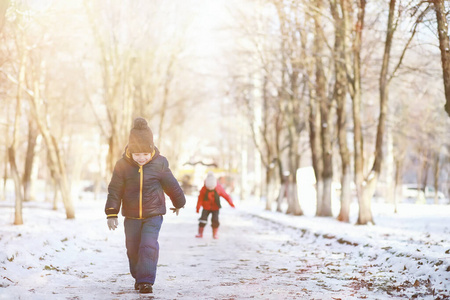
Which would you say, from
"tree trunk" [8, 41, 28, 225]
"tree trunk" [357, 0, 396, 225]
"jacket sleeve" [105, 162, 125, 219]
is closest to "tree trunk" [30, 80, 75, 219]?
"tree trunk" [8, 41, 28, 225]

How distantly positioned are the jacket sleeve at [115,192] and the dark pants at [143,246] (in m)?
0.22

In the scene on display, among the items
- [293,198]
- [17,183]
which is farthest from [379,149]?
[17,183]

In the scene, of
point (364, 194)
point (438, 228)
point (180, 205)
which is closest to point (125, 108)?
point (364, 194)

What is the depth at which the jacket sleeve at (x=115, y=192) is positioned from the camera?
22.8 feet

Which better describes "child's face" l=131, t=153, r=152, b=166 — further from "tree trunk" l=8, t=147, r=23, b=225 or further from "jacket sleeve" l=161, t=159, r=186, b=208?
"tree trunk" l=8, t=147, r=23, b=225

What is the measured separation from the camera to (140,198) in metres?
Answer: 6.95

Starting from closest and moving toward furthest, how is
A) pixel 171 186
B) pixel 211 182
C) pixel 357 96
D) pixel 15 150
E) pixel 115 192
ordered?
pixel 115 192 < pixel 171 186 < pixel 211 182 < pixel 15 150 < pixel 357 96

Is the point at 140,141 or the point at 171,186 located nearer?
the point at 140,141

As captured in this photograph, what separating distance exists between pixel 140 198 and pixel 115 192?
30 cm

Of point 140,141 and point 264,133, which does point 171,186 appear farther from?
point 264,133

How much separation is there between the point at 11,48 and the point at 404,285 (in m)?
14.2

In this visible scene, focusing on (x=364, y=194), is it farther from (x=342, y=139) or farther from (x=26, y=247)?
(x=26, y=247)

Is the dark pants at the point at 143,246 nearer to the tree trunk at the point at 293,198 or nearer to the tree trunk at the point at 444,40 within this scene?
the tree trunk at the point at 444,40

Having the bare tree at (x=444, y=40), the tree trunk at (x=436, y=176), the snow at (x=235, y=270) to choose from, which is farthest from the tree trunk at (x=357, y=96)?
the tree trunk at (x=436, y=176)
